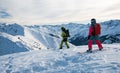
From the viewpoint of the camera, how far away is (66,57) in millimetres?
18328

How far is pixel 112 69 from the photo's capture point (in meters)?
13.6

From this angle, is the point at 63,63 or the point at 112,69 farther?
the point at 63,63

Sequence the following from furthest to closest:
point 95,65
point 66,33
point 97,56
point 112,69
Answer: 1. point 66,33
2. point 97,56
3. point 95,65
4. point 112,69

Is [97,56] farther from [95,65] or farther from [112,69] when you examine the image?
[112,69]

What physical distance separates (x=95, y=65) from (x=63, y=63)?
2312 mm

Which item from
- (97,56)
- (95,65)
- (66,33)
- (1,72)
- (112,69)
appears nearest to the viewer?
(112,69)

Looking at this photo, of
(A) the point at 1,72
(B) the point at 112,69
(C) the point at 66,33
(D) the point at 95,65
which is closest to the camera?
(B) the point at 112,69

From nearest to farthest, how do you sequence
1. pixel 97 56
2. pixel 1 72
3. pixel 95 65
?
pixel 95 65, pixel 1 72, pixel 97 56

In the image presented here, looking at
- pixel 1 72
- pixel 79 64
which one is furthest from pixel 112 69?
pixel 1 72

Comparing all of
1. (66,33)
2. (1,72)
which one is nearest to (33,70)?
(1,72)

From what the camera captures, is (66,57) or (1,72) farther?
(66,57)

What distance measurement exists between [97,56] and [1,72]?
5.84 metres

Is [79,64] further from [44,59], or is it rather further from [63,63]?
[44,59]

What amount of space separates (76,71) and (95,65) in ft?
4.27
